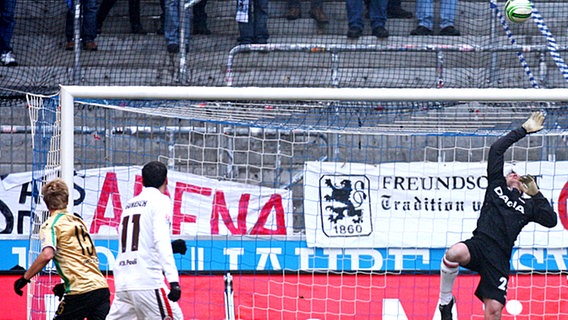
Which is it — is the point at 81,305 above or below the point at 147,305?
below

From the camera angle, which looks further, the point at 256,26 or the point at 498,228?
the point at 256,26

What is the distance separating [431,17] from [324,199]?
3.43m

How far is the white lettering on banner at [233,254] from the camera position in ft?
31.2

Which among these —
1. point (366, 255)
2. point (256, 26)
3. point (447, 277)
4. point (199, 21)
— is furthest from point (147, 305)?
point (199, 21)

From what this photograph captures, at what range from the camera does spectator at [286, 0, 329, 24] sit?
1227 centimetres

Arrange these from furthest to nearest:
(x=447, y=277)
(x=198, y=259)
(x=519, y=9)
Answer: (x=198, y=259) < (x=519, y=9) < (x=447, y=277)

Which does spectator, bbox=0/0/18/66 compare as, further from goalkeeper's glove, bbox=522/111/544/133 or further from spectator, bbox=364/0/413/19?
goalkeeper's glove, bbox=522/111/544/133

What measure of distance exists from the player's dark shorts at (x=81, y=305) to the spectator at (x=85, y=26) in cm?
545

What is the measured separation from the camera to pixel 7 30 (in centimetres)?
1168

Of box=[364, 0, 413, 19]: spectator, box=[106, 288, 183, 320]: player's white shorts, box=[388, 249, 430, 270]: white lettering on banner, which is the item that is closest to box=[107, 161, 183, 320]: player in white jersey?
box=[106, 288, 183, 320]: player's white shorts

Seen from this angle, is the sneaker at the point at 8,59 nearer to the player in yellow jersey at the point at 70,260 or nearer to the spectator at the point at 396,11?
the spectator at the point at 396,11

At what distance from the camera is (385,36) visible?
12117mm

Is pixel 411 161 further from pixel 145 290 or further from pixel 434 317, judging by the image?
pixel 145 290

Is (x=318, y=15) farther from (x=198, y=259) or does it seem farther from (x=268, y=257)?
(x=198, y=259)
